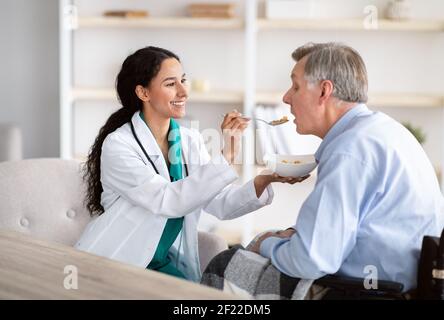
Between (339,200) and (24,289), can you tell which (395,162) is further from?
(24,289)

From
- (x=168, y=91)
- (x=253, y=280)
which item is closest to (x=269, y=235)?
(x=253, y=280)

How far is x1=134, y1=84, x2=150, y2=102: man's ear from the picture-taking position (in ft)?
8.38

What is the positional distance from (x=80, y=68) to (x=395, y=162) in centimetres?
329

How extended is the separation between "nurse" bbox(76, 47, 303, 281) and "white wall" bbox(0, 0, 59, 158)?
2379mm

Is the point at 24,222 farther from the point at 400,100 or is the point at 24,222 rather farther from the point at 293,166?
the point at 400,100

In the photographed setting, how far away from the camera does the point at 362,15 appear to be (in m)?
4.36

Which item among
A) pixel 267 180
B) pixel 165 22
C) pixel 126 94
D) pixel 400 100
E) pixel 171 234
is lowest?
pixel 171 234

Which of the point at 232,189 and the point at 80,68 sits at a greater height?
the point at 80,68

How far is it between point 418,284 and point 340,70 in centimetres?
57

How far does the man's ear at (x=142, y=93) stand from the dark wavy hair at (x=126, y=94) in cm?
1

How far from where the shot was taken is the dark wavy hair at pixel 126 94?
254 cm

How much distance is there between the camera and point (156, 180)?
7.68 feet

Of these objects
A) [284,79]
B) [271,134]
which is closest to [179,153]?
[271,134]

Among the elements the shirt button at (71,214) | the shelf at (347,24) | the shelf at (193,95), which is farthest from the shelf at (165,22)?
the shirt button at (71,214)
